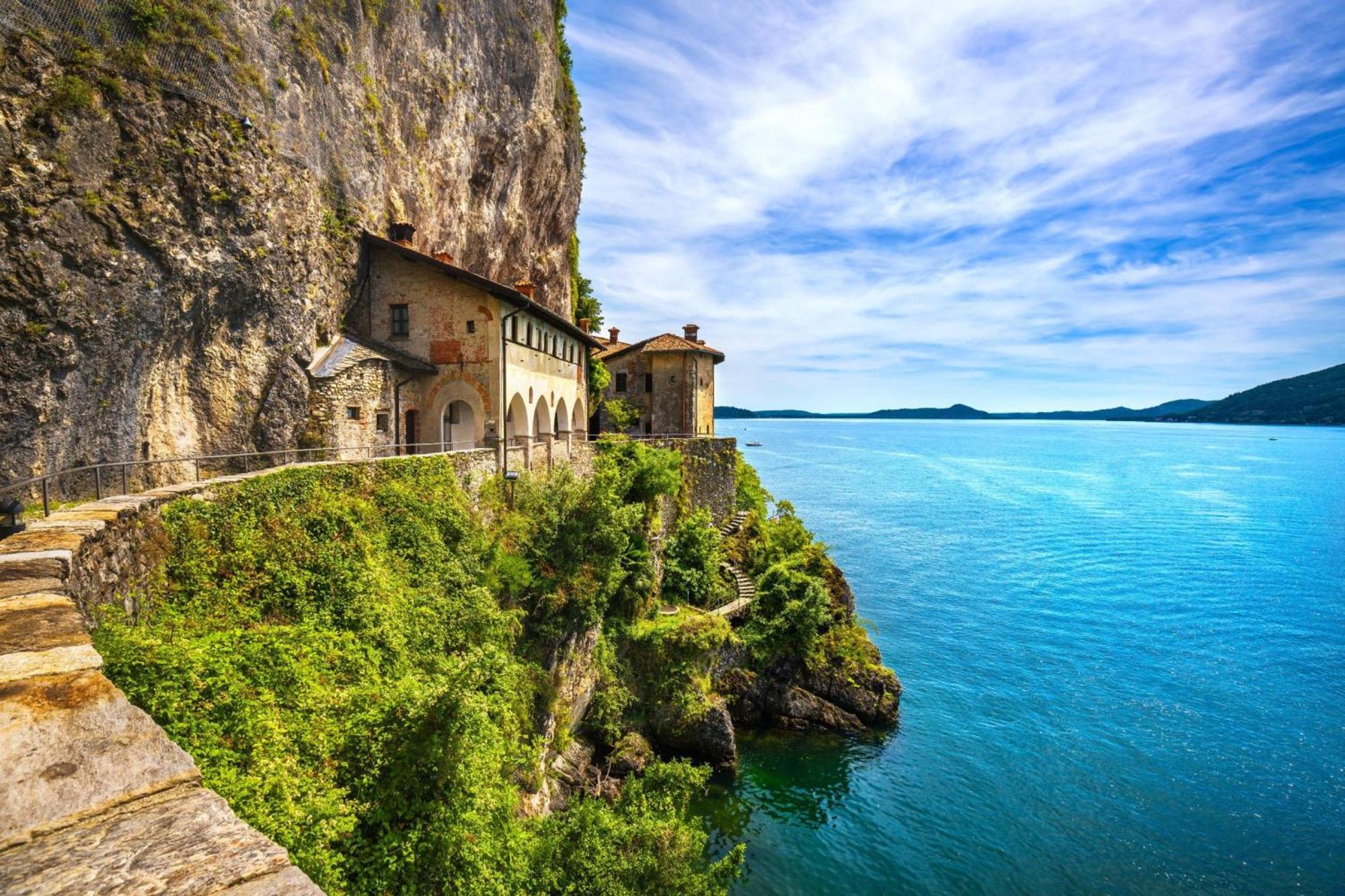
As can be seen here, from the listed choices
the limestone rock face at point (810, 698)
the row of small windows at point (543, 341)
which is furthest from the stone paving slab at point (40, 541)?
the limestone rock face at point (810, 698)

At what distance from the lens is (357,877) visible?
7.05 metres

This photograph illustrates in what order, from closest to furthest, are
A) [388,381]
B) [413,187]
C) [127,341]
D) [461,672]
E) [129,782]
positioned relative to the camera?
[129,782] → [461,672] → [127,341] → [388,381] → [413,187]

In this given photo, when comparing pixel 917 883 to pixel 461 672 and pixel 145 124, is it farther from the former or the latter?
pixel 145 124

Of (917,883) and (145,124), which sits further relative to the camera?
(917,883)

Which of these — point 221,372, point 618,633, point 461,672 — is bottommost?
point 618,633

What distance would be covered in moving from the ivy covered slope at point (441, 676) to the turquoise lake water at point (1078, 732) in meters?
3.93

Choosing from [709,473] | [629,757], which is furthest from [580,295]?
[629,757]

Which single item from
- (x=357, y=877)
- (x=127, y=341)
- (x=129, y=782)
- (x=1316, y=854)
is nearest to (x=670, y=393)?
(x=127, y=341)

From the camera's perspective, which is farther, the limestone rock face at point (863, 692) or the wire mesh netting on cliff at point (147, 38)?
the limestone rock face at point (863, 692)

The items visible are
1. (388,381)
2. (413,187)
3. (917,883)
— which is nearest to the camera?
(917,883)

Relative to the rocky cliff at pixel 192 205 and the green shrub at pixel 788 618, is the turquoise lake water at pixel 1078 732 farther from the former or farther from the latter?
the rocky cliff at pixel 192 205

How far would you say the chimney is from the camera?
2509 centimetres

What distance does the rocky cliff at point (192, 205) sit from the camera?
13.5m

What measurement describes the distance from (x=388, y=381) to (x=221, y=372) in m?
5.28
